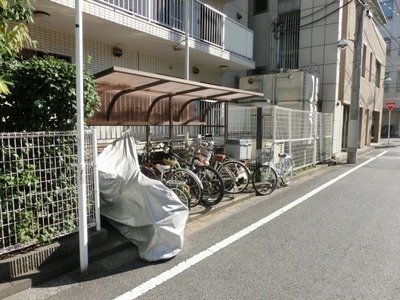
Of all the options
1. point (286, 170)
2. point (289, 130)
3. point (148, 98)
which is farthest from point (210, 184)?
point (289, 130)

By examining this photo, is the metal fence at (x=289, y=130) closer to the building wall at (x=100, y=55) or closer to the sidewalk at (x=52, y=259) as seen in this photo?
the building wall at (x=100, y=55)

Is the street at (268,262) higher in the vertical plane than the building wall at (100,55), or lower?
lower

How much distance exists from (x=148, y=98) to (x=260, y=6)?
→ 10613 mm

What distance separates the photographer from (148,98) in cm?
683

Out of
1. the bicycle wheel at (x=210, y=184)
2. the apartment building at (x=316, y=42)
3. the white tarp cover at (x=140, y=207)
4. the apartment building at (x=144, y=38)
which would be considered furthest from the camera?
the apartment building at (x=316, y=42)

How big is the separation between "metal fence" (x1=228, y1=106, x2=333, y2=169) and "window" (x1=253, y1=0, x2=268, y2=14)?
21.1 ft

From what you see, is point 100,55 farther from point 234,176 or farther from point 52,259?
point 52,259

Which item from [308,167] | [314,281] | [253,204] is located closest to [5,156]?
[314,281]

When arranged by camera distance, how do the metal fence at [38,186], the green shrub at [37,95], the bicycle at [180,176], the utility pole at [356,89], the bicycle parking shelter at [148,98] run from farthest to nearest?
the utility pole at [356,89]
the bicycle at [180,176]
the bicycle parking shelter at [148,98]
the green shrub at [37,95]
the metal fence at [38,186]

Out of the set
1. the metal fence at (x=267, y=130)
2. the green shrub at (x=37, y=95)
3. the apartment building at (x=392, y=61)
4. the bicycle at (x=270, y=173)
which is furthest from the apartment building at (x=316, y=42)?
the apartment building at (x=392, y=61)

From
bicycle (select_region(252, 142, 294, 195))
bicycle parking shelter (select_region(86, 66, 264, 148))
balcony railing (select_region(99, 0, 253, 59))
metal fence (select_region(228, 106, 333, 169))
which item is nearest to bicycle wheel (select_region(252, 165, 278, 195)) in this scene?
bicycle (select_region(252, 142, 294, 195))

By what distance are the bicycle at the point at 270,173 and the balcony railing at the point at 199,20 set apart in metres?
4.11

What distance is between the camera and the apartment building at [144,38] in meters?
6.13

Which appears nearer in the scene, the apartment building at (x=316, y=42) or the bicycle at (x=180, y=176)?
the bicycle at (x=180, y=176)
